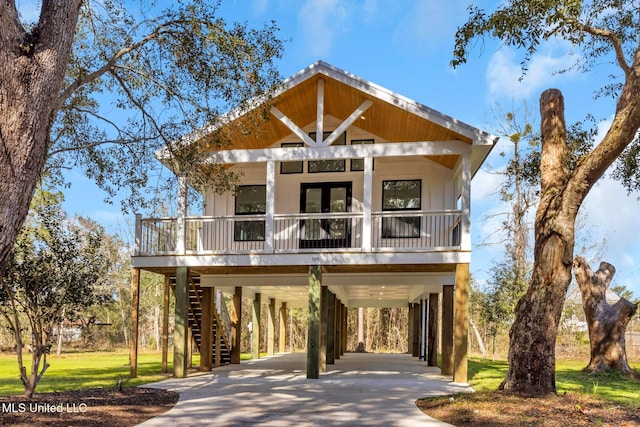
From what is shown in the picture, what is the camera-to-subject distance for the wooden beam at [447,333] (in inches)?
570

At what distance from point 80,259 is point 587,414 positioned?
8119 mm

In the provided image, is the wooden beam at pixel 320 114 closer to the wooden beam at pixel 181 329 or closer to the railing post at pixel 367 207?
the railing post at pixel 367 207

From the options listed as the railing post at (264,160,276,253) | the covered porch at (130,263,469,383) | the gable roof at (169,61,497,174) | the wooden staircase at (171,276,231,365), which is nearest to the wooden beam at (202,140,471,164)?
the gable roof at (169,61,497,174)

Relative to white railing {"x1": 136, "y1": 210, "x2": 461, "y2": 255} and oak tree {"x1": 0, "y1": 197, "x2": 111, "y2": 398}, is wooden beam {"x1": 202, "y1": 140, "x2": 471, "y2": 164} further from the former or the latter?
oak tree {"x1": 0, "y1": 197, "x2": 111, "y2": 398}

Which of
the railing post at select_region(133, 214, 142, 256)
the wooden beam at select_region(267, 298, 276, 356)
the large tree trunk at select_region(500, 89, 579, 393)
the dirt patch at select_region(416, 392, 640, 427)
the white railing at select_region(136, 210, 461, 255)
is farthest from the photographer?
the wooden beam at select_region(267, 298, 276, 356)

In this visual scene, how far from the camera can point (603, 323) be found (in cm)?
1655

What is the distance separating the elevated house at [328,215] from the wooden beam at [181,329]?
0.09 ft

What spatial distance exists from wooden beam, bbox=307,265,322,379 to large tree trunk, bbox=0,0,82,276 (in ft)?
26.0

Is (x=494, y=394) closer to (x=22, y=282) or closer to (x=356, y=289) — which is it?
(x=22, y=282)

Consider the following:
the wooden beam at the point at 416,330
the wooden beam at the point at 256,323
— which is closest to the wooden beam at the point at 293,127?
the wooden beam at the point at 256,323

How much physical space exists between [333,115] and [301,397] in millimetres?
8264

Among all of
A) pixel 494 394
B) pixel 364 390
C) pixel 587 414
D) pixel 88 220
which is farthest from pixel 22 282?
pixel 88 220

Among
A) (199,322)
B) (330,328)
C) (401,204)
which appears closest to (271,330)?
(330,328)

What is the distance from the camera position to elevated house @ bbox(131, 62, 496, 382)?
12.9 meters
